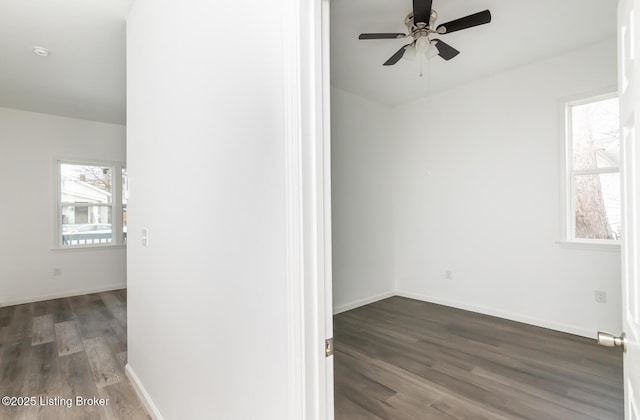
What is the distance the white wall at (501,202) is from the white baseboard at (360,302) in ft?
0.88

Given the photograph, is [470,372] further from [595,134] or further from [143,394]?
[595,134]

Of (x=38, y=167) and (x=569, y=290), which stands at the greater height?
(x=38, y=167)

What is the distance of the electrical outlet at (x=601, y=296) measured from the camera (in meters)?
2.99

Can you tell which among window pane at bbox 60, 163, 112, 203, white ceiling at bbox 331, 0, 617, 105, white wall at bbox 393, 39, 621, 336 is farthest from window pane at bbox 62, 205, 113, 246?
white wall at bbox 393, 39, 621, 336

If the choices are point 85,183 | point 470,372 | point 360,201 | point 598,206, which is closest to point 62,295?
point 85,183

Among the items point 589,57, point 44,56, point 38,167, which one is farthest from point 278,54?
point 38,167

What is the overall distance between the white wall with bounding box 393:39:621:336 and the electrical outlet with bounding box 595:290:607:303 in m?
0.04

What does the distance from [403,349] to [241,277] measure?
7.55 feet

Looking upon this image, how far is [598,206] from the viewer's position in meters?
3.16

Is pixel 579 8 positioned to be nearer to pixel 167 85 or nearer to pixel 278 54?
pixel 278 54

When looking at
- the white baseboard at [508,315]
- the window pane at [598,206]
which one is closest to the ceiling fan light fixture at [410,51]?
the window pane at [598,206]

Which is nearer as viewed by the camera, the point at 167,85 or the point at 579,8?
the point at 167,85

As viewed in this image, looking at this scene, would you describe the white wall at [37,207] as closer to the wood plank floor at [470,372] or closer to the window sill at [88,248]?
the window sill at [88,248]

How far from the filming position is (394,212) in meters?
4.80
